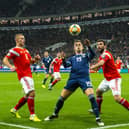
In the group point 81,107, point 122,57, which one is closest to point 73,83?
point 81,107

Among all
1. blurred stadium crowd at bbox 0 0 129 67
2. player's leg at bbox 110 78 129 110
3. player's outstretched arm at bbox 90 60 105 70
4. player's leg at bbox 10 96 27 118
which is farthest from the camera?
blurred stadium crowd at bbox 0 0 129 67

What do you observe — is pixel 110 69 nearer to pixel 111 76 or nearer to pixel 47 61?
pixel 111 76

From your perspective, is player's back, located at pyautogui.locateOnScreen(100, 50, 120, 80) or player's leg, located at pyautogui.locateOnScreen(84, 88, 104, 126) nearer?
player's leg, located at pyautogui.locateOnScreen(84, 88, 104, 126)

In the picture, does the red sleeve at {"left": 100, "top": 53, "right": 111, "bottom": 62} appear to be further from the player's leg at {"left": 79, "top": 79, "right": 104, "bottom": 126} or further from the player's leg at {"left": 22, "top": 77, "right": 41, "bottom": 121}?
the player's leg at {"left": 22, "top": 77, "right": 41, "bottom": 121}

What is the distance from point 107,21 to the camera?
57.8 meters

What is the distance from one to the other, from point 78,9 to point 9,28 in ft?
52.9

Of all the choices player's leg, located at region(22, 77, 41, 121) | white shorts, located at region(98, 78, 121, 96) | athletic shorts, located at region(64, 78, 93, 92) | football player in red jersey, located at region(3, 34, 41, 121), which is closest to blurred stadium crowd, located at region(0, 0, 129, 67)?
white shorts, located at region(98, 78, 121, 96)

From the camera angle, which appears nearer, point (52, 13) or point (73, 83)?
point (73, 83)

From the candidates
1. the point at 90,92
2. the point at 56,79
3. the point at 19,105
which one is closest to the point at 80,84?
the point at 90,92

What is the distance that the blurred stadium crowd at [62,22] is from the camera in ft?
183

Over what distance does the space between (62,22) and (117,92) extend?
5508 cm

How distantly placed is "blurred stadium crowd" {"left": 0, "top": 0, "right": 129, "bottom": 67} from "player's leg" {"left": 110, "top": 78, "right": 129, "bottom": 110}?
39.5 meters

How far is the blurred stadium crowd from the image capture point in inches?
2195

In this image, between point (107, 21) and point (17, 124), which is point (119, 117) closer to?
point (17, 124)
